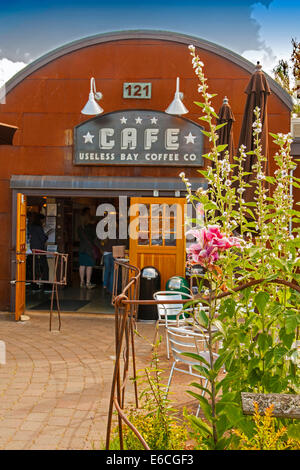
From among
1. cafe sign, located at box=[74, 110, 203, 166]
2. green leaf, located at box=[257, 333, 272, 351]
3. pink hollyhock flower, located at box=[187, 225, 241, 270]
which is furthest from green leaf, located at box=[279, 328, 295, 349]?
cafe sign, located at box=[74, 110, 203, 166]

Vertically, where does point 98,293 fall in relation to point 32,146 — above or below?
below

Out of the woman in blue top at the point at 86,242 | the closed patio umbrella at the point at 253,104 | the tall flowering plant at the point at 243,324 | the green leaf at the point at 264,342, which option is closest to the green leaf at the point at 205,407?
the tall flowering plant at the point at 243,324

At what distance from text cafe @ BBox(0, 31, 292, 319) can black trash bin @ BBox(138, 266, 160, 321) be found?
43 centimetres

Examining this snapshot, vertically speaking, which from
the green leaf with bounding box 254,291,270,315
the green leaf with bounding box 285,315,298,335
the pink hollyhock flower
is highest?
the pink hollyhock flower

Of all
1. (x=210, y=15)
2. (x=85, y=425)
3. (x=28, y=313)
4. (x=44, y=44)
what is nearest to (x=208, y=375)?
(x=85, y=425)

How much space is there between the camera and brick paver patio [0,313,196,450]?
377 centimetres

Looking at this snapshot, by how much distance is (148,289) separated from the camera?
8461mm

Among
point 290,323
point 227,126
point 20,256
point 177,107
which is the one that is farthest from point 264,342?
point 177,107

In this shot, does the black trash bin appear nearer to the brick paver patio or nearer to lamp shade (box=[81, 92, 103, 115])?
the brick paver patio

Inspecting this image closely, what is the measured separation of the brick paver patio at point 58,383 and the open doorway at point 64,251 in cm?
206

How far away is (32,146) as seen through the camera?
9281mm

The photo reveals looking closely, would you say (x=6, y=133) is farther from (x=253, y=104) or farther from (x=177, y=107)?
(x=177, y=107)
